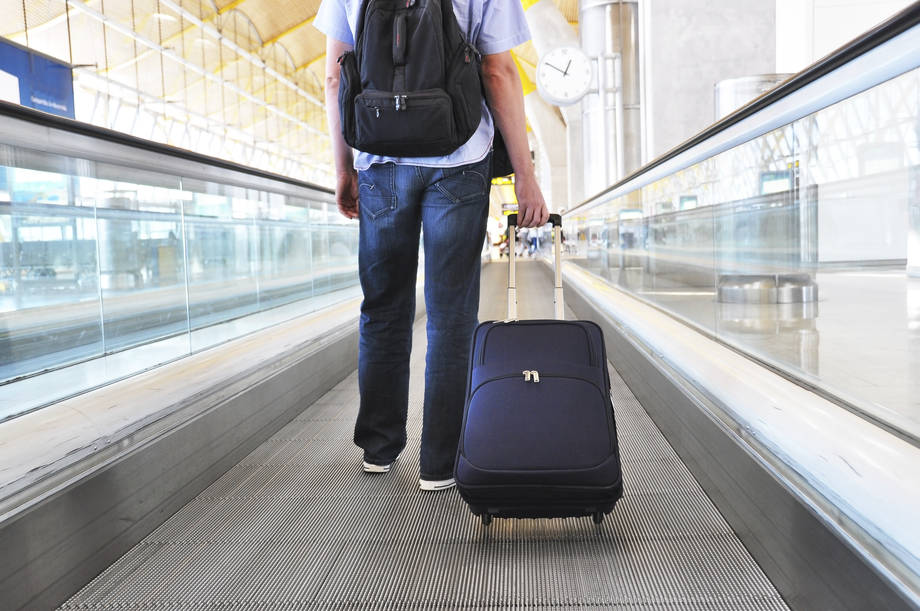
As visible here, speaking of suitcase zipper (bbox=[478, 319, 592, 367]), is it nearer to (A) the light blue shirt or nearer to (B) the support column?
(A) the light blue shirt

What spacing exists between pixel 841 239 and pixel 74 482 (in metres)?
2.28

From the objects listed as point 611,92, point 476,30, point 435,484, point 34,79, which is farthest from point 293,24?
point 435,484

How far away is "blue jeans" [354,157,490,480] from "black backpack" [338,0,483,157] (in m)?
0.17

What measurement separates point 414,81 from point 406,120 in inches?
4.6

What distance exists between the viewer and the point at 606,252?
318 inches

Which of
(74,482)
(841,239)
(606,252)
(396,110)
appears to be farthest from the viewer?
(606,252)

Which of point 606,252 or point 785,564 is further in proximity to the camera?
point 606,252

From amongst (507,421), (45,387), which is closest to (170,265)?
(45,387)

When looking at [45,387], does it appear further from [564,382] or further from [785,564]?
[785,564]

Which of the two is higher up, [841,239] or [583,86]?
[583,86]

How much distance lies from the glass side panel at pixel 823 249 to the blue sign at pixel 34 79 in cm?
1274

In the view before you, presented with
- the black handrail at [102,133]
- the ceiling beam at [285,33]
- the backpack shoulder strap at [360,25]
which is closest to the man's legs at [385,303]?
the backpack shoulder strap at [360,25]

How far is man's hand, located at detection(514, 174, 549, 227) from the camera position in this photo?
249cm

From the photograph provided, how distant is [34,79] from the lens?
47.2 feet
